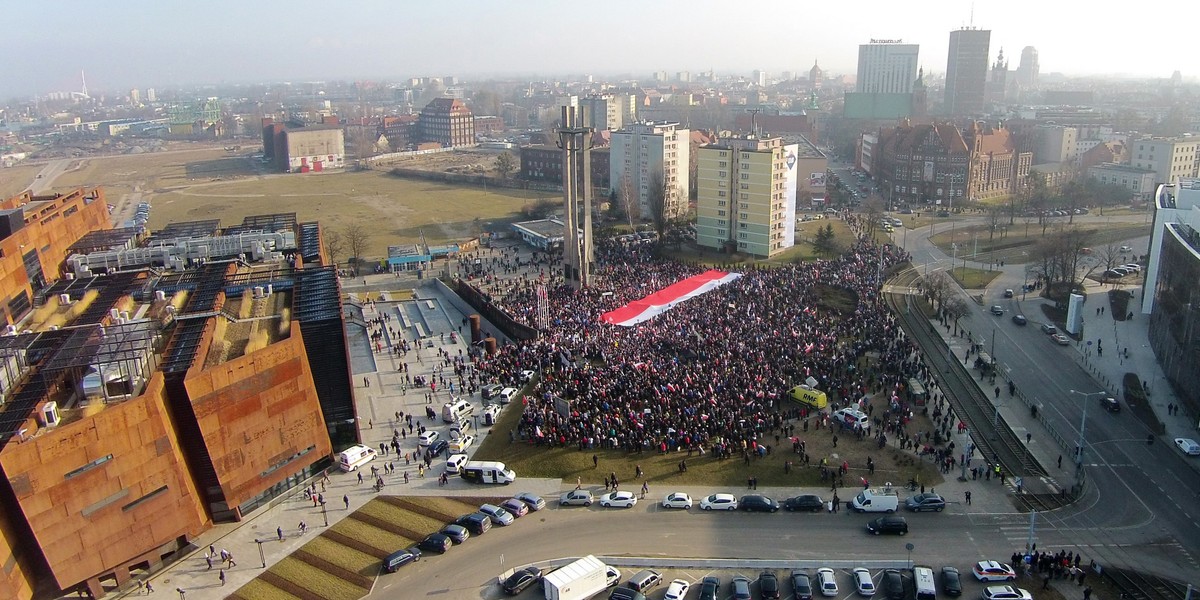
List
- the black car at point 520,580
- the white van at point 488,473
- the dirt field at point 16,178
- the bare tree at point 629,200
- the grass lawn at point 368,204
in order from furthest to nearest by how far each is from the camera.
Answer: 1. the dirt field at point 16,178
2. the grass lawn at point 368,204
3. the bare tree at point 629,200
4. the white van at point 488,473
5. the black car at point 520,580

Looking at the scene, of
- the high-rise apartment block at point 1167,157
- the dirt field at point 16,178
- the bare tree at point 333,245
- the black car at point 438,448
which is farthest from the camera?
the dirt field at point 16,178

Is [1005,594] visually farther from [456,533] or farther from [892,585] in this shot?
[456,533]

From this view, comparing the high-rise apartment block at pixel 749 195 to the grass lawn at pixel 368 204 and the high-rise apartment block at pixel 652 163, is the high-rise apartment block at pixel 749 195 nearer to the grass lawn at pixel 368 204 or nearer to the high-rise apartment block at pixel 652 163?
the high-rise apartment block at pixel 652 163

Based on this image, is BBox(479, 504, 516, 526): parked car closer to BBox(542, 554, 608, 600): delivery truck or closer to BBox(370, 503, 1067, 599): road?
BBox(370, 503, 1067, 599): road

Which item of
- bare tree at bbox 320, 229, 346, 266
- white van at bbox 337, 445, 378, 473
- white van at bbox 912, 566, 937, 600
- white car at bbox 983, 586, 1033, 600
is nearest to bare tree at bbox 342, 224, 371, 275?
bare tree at bbox 320, 229, 346, 266

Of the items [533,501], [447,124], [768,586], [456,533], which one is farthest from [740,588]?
[447,124]

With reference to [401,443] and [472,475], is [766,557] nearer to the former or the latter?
[472,475]

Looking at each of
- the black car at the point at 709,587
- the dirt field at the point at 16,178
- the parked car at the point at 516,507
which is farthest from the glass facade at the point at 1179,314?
the dirt field at the point at 16,178

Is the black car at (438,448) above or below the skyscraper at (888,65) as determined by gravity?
below
